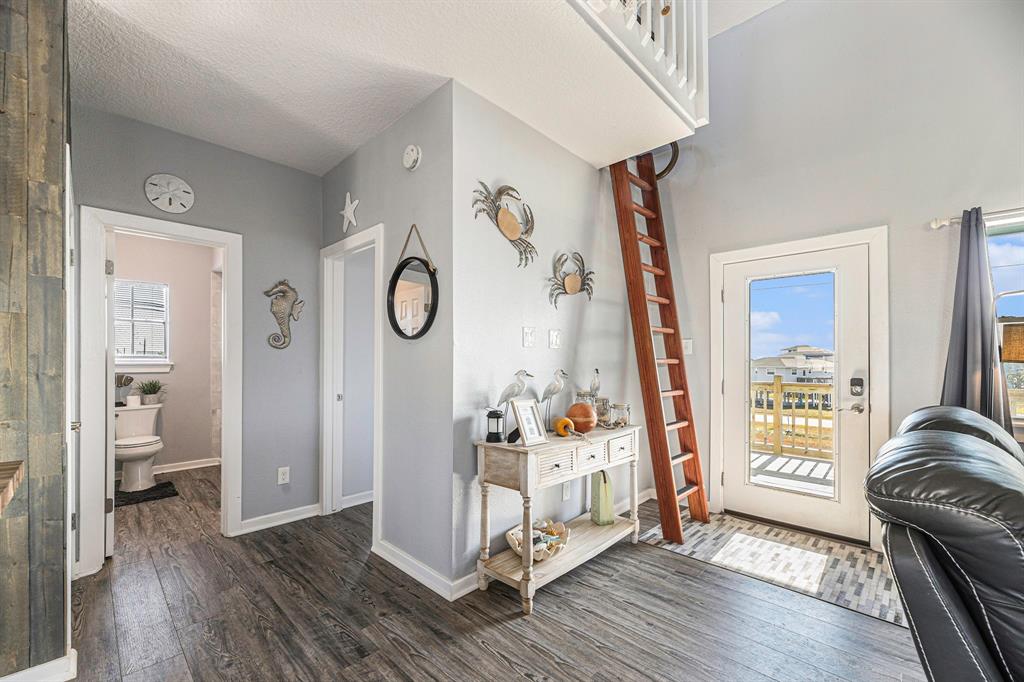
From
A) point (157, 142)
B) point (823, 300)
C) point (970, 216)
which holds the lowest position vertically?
point (823, 300)

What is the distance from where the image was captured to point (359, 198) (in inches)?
121

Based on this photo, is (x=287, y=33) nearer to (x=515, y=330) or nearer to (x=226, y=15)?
(x=226, y=15)

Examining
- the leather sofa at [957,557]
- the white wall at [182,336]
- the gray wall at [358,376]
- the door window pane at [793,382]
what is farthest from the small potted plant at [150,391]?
the leather sofa at [957,557]

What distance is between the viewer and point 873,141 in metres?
2.82

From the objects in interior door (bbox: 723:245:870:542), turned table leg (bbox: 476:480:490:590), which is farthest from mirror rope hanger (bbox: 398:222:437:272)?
interior door (bbox: 723:245:870:542)

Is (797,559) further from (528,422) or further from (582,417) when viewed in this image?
(528,422)

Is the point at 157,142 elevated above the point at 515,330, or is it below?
above

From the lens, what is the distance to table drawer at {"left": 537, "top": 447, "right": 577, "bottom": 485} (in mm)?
2246

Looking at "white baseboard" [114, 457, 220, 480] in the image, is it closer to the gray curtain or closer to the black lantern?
the black lantern

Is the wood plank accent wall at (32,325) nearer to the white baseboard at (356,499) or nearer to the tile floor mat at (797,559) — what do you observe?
the white baseboard at (356,499)

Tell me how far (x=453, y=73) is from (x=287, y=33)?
0.73 m

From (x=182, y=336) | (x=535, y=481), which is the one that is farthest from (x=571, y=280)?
(x=182, y=336)

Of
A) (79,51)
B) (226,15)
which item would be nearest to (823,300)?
(226,15)

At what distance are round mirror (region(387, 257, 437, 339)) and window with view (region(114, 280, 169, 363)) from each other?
142 inches
